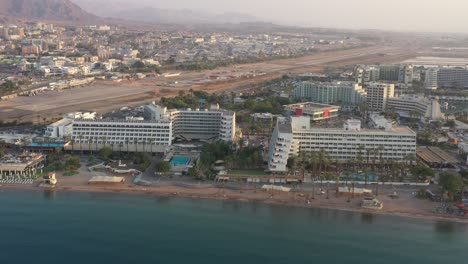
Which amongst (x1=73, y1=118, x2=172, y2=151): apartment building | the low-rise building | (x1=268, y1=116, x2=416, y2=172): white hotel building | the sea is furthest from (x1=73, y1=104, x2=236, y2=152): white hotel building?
the low-rise building

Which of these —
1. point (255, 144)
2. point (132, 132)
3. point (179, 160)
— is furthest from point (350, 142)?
point (132, 132)

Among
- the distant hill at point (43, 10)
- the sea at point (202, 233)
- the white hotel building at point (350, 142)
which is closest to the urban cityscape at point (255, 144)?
the white hotel building at point (350, 142)

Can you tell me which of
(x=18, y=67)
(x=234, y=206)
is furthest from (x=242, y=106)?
(x=18, y=67)

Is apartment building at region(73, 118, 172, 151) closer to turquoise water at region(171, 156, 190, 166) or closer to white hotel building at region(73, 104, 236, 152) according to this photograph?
white hotel building at region(73, 104, 236, 152)

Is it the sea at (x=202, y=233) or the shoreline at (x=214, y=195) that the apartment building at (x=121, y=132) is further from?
the sea at (x=202, y=233)

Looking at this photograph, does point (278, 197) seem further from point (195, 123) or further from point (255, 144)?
point (195, 123)
